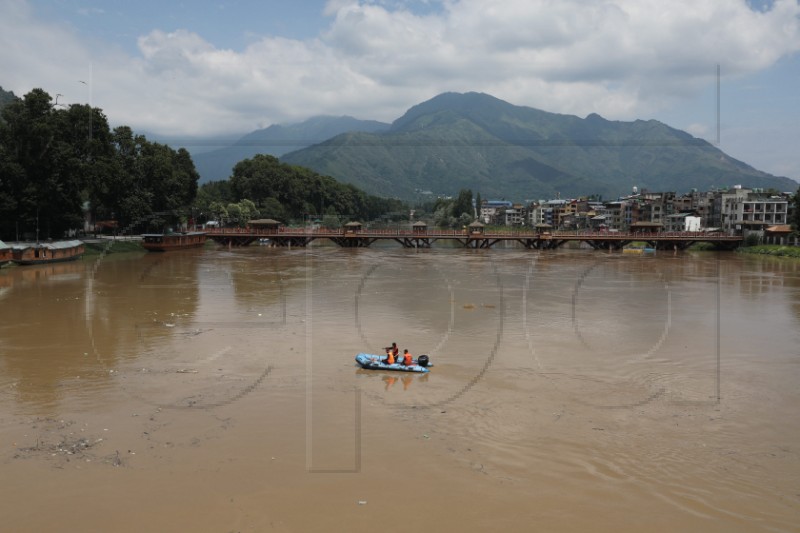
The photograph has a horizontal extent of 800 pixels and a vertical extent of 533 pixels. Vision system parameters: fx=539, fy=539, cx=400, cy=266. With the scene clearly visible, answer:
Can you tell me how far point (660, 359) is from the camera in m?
18.0

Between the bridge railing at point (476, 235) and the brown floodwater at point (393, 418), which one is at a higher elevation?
the bridge railing at point (476, 235)

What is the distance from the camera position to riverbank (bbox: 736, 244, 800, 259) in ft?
197

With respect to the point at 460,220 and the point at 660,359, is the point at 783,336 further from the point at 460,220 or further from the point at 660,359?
the point at 460,220

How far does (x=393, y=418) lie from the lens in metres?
12.4

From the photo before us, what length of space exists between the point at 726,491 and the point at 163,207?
66.9 metres

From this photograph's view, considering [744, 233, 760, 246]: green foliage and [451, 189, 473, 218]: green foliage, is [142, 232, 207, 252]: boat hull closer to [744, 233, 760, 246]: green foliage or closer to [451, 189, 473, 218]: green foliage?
[744, 233, 760, 246]: green foliage

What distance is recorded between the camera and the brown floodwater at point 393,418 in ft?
28.2

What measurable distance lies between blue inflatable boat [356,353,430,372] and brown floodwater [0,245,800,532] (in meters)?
0.25

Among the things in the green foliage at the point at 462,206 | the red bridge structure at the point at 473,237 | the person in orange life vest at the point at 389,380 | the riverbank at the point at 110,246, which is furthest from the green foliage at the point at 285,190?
the person in orange life vest at the point at 389,380

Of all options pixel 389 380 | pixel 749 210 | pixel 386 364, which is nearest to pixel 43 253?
pixel 386 364

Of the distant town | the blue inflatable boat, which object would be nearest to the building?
the distant town

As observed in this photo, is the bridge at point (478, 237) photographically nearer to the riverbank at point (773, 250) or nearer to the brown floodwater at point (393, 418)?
the riverbank at point (773, 250)

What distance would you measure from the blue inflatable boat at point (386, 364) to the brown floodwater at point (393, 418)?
25cm

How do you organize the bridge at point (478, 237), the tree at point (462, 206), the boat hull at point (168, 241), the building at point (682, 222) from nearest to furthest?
1. the boat hull at point (168, 241)
2. the bridge at point (478, 237)
3. the building at point (682, 222)
4. the tree at point (462, 206)
